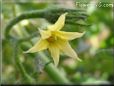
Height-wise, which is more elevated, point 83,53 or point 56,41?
point 56,41

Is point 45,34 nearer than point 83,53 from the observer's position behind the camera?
Yes

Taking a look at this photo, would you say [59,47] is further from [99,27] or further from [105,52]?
[99,27]

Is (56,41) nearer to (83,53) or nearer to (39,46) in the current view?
(39,46)

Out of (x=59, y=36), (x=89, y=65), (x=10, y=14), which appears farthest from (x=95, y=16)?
(x=59, y=36)

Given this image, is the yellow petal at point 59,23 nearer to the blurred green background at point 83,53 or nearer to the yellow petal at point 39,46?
the yellow petal at point 39,46

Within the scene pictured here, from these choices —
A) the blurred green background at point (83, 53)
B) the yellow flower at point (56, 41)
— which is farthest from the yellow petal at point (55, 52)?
the blurred green background at point (83, 53)

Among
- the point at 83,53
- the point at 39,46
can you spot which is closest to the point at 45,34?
the point at 39,46

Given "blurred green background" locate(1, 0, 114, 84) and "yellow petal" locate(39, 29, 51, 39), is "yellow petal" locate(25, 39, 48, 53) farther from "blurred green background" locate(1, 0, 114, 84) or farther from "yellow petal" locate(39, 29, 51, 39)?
"blurred green background" locate(1, 0, 114, 84)

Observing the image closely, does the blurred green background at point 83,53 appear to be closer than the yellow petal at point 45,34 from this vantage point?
No
